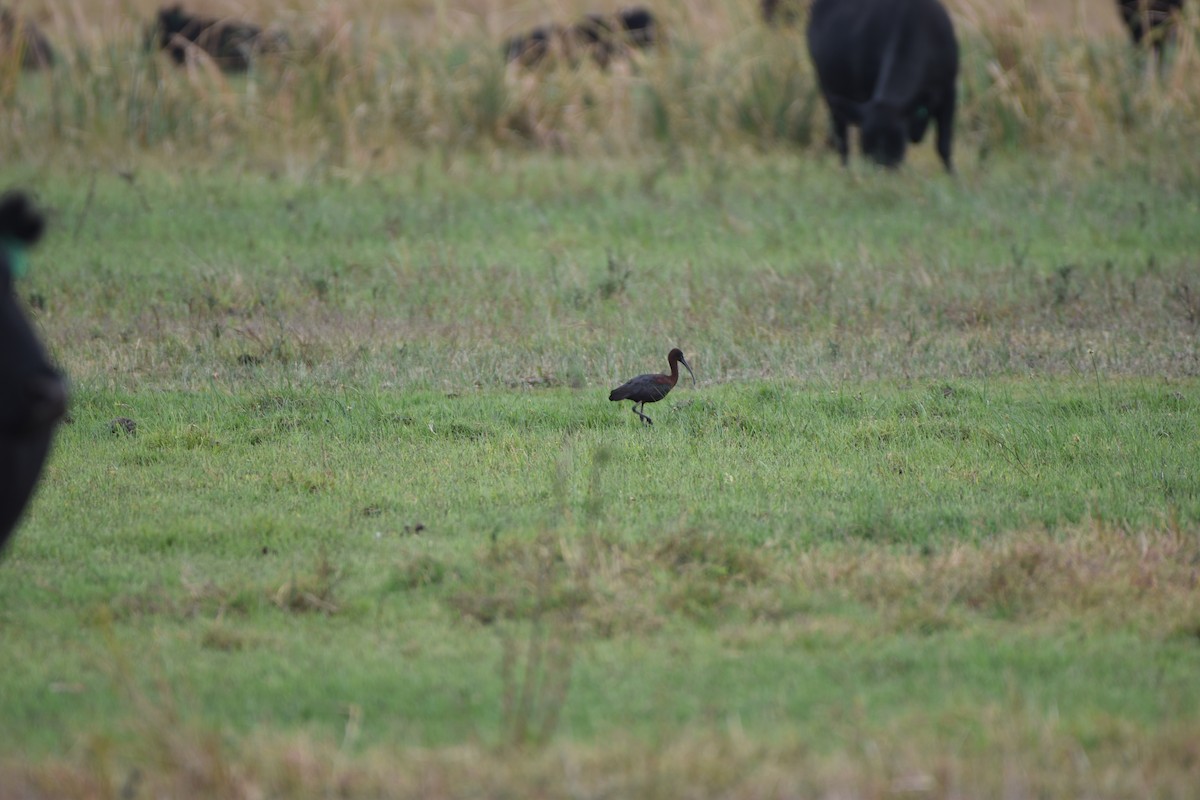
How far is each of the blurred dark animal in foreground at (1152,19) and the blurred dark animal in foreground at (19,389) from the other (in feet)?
41.9

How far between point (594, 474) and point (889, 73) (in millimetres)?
8453

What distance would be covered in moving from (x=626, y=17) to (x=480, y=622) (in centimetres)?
1710

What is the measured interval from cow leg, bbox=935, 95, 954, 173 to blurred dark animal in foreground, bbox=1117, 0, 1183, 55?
7.74 ft

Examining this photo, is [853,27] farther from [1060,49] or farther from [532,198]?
[532,198]

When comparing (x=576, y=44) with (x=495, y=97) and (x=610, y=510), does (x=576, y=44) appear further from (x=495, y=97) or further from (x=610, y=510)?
(x=610, y=510)

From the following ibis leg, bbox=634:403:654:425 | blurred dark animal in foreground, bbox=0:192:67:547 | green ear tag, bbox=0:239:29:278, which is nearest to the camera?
blurred dark animal in foreground, bbox=0:192:67:547

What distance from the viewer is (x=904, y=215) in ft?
38.6

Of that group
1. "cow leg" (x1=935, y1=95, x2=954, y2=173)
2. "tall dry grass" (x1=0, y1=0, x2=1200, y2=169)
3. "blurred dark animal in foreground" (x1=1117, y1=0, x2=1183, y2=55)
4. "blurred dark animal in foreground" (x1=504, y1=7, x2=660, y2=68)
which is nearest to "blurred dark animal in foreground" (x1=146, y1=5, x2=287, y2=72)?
"tall dry grass" (x1=0, y1=0, x2=1200, y2=169)

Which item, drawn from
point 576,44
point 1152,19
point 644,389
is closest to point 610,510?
point 644,389

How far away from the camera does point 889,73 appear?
1345cm

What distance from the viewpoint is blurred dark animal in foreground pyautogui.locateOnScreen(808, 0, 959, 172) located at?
13.3 meters

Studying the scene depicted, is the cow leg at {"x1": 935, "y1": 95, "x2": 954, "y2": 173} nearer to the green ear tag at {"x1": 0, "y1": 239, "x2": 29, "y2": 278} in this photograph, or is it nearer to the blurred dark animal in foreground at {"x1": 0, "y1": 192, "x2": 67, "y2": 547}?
the green ear tag at {"x1": 0, "y1": 239, "x2": 29, "y2": 278}

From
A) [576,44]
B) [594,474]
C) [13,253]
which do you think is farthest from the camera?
[576,44]

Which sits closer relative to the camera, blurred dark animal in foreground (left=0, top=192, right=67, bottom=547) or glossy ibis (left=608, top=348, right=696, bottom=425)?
blurred dark animal in foreground (left=0, top=192, right=67, bottom=547)
